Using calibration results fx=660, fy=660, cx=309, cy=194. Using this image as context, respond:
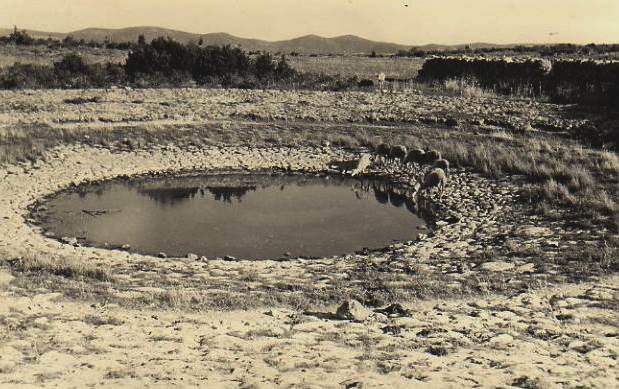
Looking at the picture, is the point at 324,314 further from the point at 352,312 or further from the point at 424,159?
the point at 424,159

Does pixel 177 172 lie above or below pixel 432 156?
below

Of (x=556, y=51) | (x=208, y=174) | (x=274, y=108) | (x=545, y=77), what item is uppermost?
(x=556, y=51)

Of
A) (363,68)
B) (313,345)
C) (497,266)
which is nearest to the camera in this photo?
(313,345)

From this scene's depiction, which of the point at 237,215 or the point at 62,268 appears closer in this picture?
the point at 62,268

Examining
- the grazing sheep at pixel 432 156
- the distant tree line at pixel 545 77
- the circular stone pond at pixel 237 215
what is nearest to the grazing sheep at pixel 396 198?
the circular stone pond at pixel 237 215

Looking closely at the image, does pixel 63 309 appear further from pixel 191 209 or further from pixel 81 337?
pixel 191 209

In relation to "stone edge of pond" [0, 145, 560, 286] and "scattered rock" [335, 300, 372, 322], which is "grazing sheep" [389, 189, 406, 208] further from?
"scattered rock" [335, 300, 372, 322]

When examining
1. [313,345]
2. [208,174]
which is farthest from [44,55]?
[313,345]

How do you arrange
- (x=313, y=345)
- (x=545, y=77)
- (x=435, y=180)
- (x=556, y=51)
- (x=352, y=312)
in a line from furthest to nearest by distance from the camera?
(x=556, y=51)
(x=545, y=77)
(x=435, y=180)
(x=352, y=312)
(x=313, y=345)
